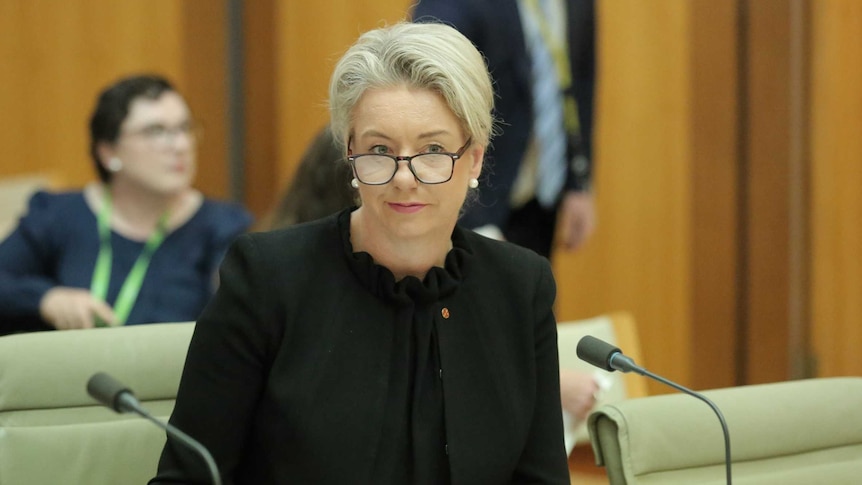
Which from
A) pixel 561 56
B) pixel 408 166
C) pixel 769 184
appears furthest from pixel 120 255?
pixel 769 184

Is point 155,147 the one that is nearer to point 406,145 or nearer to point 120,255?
point 120,255

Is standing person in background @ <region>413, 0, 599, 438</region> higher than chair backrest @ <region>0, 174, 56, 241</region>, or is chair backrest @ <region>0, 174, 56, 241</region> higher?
standing person in background @ <region>413, 0, 599, 438</region>

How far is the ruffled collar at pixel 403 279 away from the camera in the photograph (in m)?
1.92

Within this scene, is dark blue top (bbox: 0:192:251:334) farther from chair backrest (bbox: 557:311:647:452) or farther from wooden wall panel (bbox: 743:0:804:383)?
wooden wall panel (bbox: 743:0:804:383)

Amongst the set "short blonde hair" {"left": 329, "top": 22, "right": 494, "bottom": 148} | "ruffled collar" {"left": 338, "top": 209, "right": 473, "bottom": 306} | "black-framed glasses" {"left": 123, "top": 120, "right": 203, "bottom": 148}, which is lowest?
"ruffled collar" {"left": 338, "top": 209, "right": 473, "bottom": 306}

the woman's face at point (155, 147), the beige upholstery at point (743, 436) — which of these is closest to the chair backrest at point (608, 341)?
the beige upholstery at point (743, 436)

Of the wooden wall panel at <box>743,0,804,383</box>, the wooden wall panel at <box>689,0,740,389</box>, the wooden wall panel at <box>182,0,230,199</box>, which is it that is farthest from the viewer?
the wooden wall panel at <box>182,0,230,199</box>

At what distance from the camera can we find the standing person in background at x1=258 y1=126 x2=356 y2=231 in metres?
3.08

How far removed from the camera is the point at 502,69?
3752 millimetres

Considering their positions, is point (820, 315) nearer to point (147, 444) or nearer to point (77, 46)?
point (147, 444)

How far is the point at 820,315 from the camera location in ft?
15.0

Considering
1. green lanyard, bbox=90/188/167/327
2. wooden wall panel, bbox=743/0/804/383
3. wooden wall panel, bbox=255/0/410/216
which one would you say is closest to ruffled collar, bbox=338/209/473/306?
green lanyard, bbox=90/188/167/327

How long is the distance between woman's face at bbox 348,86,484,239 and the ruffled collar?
6 centimetres

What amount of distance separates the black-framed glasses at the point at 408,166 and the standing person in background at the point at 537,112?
1705mm
